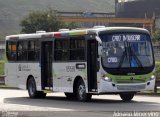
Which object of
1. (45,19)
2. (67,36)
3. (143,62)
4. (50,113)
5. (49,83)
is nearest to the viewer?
(50,113)

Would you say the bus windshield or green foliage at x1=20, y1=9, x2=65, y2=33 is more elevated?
green foliage at x1=20, y1=9, x2=65, y2=33

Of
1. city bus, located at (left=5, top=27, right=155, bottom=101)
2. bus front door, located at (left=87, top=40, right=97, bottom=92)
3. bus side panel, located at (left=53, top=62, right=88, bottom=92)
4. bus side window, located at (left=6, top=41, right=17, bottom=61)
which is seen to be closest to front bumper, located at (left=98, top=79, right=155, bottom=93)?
city bus, located at (left=5, top=27, right=155, bottom=101)

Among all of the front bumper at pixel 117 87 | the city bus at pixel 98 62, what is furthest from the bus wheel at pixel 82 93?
the front bumper at pixel 117 87

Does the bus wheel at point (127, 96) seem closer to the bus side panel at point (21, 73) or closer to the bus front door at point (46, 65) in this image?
the bus front door at point (46, 65)

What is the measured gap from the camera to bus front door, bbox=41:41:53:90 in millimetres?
26188

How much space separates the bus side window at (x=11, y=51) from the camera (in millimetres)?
29019

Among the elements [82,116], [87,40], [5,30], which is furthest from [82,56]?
[5,30]

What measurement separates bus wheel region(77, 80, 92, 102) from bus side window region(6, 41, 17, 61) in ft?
20.5

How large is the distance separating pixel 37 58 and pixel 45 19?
67832 millimetres

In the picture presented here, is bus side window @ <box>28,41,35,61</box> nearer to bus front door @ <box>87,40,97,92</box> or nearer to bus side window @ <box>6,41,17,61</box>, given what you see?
bus side window @ <box>6,41,17,61</box>

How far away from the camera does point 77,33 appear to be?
23953 millimetres

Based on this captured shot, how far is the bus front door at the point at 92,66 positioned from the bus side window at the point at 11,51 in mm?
6912

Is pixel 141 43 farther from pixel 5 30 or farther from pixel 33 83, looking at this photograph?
pixel 5 30

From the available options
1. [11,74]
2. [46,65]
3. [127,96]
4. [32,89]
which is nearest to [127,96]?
[127,96]
